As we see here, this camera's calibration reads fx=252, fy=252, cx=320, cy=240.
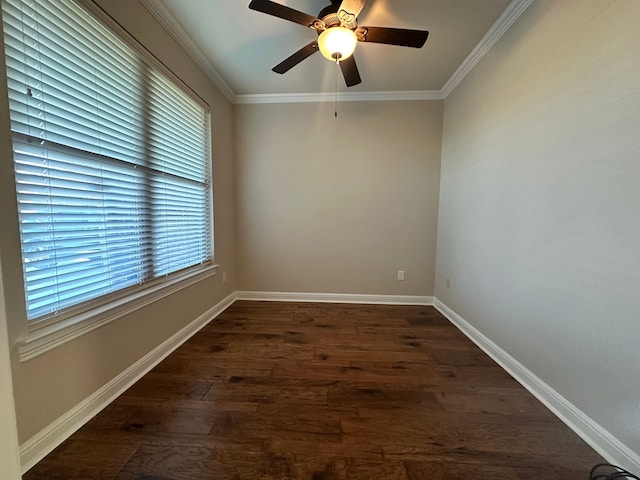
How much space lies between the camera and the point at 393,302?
3.30 metres

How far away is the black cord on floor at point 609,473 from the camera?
108 centimetres

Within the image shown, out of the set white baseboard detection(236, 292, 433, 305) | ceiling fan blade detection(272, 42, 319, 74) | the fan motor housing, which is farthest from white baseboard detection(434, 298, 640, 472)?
ceiling fan blade detection(272, 42, 319, 74)

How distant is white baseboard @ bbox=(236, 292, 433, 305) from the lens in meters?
3.29

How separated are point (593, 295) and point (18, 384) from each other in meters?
2.69

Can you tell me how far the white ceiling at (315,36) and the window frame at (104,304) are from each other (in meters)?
0.34

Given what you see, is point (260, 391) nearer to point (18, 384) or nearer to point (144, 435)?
point (144, 435)

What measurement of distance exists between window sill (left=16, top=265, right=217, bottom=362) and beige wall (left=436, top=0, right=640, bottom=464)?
104 inches

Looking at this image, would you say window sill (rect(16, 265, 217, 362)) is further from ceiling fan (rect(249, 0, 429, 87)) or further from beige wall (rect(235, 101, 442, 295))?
ceiling fan (rect(249, 0, 429, 87))

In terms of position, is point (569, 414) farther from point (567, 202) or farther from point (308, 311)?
point (308, 311)

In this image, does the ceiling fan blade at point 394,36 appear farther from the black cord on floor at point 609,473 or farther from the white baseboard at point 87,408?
the white baseboard at point 87,408

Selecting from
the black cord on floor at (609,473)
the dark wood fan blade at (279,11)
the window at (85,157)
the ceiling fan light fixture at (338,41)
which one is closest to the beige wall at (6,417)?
the window at (85,157)

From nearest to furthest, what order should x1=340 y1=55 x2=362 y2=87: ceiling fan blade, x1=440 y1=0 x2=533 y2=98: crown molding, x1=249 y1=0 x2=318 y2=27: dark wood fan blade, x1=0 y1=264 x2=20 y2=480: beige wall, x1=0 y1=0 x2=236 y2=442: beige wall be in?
x1=0 y1=264 x2=20 y2=480: beige wall → x1=0 y1=0 x2=236 y2=442: beige wall → x1=249 y1=0 x2=318 y2=27: dark wood fan blade → x1=440 y1=0 x2=533 y2=98: crown molding → x1=340 y1=55 x2=362 y2=87: ceiling fan blade

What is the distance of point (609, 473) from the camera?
44.0 inches

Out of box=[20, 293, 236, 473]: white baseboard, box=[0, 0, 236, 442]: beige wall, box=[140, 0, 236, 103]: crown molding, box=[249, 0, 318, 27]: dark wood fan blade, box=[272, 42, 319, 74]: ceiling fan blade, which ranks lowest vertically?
box=[20, 293, 236, 473]: white baseboard
